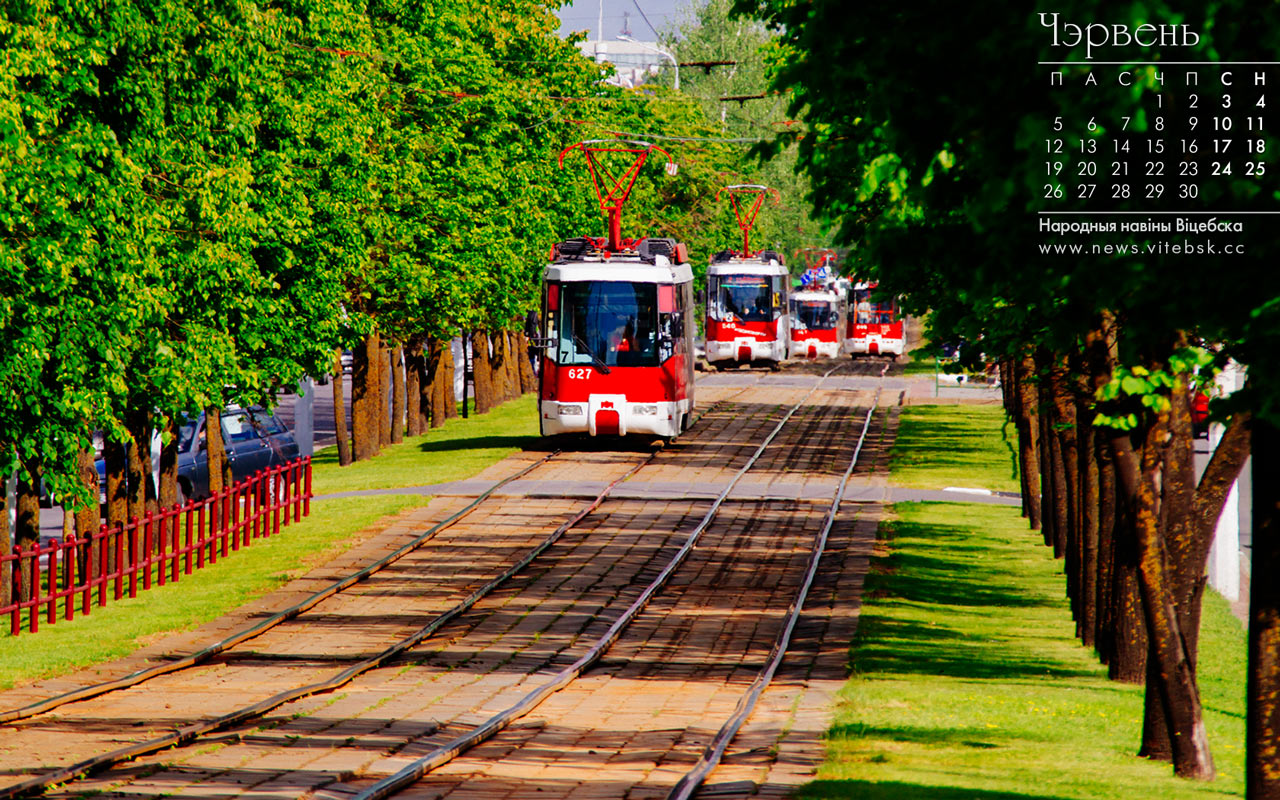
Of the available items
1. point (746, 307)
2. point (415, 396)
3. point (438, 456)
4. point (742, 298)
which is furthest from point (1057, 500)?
point (746, 307)

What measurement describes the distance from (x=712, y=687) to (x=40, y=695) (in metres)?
5.76

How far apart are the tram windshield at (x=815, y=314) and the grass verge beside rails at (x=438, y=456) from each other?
1182 inches

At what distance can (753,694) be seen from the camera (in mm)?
13680

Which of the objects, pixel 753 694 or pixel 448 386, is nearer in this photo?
pixel 753 694

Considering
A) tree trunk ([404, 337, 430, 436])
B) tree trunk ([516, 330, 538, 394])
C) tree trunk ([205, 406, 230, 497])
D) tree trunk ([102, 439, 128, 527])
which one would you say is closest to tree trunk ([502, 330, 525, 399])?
tree trunk ([516, 330, 538, 394])

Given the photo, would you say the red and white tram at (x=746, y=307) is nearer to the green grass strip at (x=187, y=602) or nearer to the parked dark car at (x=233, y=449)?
the parked dark car at (x=233, y=449)

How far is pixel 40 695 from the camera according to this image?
13.7 m

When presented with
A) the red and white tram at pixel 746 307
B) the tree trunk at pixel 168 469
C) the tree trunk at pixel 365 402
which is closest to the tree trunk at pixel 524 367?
the red and white tram at pixel 746 307

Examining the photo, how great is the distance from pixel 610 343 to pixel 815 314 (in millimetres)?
44015

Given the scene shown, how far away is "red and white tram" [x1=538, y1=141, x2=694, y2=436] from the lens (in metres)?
31.0

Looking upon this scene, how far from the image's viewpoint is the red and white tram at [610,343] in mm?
30984

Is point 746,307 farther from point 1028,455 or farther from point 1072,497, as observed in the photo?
point 1072,497

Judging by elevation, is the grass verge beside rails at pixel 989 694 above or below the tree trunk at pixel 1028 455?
below

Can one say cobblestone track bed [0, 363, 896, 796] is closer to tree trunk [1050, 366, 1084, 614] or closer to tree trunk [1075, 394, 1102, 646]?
tree trunk [1050, 366, 1084, 614]
